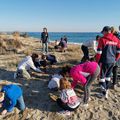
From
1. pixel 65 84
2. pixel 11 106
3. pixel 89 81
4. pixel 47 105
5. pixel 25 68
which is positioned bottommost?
pixel 47 105

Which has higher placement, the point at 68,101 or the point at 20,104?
→ the point at 68,101

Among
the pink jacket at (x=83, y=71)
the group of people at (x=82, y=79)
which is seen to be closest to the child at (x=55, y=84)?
the group of people at (x=82, y=79)

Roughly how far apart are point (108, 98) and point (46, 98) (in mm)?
1716

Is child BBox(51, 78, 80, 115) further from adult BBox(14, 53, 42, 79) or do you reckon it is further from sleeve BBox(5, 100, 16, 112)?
adult BBox(14, 53, 42, 79)

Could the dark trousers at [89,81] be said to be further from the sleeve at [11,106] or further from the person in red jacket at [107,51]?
the sleeve at [11,106]

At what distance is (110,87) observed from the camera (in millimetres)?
8664

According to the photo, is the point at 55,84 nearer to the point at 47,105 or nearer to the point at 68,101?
the point at 47,105

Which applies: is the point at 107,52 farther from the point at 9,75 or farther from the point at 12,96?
the point at 9,75

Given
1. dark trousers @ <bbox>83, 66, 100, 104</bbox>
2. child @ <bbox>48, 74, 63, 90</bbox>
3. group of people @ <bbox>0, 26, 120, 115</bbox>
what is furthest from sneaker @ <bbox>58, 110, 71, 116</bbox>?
child @ <bbox>48, 74, 63, 90</bbox>

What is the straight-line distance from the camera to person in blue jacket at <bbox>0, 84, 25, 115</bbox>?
678cm

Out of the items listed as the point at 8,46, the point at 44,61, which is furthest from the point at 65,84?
the point at 8,46

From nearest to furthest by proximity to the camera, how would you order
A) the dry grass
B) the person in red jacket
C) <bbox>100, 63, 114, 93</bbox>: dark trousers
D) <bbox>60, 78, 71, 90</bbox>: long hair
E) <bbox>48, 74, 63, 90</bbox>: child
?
<bbox>60, 78, 71, 90</bbox>: long hair < the person in red jacket < <bbox>100, 63, 114, 93</bbox>: dark trousers < <bbox>48, 74, 63, 90</bbox>: child < the dry grass

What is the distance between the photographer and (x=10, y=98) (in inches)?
269

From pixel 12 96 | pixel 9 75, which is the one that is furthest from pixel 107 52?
pixel 9 75
